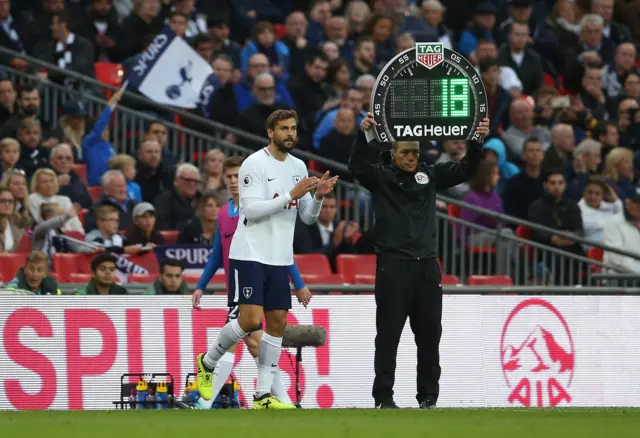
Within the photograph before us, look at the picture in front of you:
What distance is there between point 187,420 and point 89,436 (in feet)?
3.82

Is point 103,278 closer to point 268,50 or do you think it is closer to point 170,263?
point 170,263

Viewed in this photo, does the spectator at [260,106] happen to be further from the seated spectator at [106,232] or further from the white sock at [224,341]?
the white sock at [224,341]

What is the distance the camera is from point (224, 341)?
12.7m

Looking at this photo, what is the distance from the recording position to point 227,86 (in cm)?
2022

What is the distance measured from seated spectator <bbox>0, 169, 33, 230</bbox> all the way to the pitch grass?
5491 millimetres

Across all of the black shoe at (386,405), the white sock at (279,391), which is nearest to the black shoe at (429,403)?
the black shoe at (386,405)

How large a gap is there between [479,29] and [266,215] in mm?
12119

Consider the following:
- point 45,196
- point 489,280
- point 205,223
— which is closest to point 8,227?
point 45,196

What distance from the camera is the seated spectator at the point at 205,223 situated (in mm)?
17109

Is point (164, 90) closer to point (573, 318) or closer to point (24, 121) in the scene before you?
point (24, 121)

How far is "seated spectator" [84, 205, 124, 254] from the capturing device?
16.9m

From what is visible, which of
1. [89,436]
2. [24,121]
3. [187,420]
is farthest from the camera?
[24,121]

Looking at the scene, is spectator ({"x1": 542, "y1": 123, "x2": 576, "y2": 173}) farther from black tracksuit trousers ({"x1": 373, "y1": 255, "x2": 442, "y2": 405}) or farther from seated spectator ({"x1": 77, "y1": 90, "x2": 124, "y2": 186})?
black tracksuit trousers ({"x1": 373, "y1": 255, "x2": 442, "y2": 405})

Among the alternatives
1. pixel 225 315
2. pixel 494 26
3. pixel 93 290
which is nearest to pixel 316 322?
pixel 225 315
